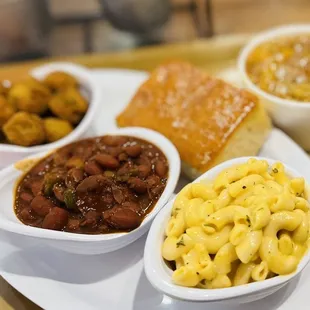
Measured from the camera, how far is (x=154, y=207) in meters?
1.49

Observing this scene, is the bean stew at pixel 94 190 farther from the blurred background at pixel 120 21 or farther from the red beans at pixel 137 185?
the blurred background at pixel 120 21

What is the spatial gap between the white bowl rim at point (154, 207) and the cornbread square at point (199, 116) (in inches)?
3.5

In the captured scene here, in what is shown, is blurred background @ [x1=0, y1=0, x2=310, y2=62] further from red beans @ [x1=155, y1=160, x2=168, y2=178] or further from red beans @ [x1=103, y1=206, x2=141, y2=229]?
red beans @ [x1=103, y1=206, x2=141, y2=229]

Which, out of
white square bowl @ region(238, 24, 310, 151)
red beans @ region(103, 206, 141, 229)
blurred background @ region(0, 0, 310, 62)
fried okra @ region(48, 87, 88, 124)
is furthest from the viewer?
blurred background @ region(0, 0, 310, 62)

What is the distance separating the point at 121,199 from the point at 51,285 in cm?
34

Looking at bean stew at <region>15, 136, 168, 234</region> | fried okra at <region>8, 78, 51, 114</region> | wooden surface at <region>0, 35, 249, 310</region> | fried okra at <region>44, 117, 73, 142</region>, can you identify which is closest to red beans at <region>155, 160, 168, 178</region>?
bean stew at <region>15, 136, 168, 234</region>

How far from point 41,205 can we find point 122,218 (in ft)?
0.84

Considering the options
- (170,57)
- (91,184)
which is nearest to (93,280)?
(91,184)

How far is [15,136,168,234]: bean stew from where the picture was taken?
1.45 m

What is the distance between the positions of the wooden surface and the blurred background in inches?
8.8

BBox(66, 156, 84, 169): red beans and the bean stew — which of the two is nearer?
the bean stew

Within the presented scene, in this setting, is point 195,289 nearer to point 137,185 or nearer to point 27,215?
point 137,185

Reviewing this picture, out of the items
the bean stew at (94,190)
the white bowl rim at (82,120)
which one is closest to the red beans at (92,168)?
the bean stew at (94,190)

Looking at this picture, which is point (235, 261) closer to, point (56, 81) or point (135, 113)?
point (135, 113)
